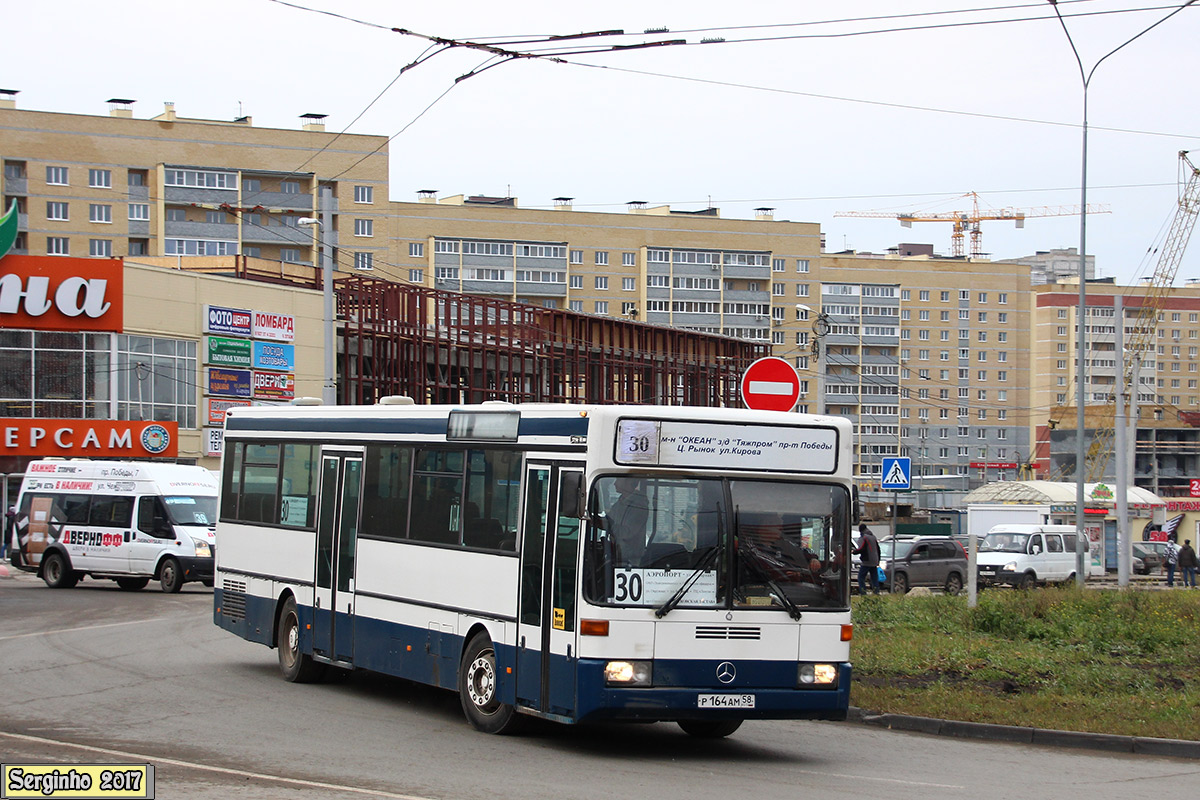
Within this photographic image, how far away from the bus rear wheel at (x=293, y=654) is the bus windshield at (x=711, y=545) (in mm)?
5464

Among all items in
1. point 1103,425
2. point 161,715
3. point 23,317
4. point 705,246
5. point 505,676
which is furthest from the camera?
point 705,246

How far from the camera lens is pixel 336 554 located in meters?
Result: 14.4

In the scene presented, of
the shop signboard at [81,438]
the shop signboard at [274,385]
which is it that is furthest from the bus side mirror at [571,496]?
the shop signboard at [274,385]

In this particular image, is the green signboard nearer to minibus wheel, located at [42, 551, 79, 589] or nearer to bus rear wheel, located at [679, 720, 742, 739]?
minibus wheel, located at [42, 551, 79, 589]

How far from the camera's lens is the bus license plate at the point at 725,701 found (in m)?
10.6

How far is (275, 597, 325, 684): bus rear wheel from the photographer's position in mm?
14992

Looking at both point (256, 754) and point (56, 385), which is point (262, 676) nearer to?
point (256, 754)

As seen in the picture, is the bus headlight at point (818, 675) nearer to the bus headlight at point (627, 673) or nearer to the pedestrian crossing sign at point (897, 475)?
the bus headlight at point (627, 673)

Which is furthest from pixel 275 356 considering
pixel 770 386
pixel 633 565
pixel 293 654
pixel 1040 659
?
pixel 633 565

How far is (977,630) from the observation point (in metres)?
19.8

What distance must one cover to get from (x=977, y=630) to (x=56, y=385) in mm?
35052

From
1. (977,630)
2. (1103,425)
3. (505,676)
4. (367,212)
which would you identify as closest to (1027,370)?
(1103,425)

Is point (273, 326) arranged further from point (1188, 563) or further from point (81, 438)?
point (1188, 563)

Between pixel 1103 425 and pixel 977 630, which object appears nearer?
pixel 977 630
